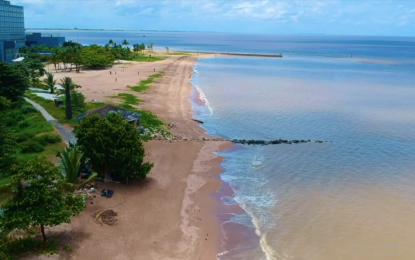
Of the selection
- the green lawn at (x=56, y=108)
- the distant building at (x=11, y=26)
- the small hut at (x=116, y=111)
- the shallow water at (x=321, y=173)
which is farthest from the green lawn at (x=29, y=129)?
the distant building at (x=11, y=26)

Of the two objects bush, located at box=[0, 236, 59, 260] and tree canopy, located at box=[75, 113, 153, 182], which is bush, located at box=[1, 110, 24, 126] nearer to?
tree canopy, located at box=[75, 113, 153, 182]

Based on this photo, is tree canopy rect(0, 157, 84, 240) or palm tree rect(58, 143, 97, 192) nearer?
tree canopy rect(0, 157, 84, 240)

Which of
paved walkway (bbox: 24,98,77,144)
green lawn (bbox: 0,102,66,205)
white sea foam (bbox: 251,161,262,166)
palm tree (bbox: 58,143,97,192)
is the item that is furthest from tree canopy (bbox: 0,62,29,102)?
white sea foam (bbox: 251,161,262,166)

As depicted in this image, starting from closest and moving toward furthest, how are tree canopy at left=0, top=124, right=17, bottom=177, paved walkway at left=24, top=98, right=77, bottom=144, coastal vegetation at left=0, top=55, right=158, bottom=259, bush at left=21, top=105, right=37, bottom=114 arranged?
coastal vegetation at left=0, top=55, right=158, bottom=259
tree canopy at left=0, top=124, right=17, bottom=177
paved walkway at left=24, top=98, right=77, bottom=144
bush at left=21, top=105, right=37, bottom=114

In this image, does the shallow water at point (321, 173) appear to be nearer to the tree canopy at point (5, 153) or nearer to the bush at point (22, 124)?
the tree canopy at point (5, 153)

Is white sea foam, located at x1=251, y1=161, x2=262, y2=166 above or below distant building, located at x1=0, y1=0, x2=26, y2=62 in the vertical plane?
below

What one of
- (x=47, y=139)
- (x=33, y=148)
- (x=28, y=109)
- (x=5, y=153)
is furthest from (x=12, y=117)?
(x=5, y=153)

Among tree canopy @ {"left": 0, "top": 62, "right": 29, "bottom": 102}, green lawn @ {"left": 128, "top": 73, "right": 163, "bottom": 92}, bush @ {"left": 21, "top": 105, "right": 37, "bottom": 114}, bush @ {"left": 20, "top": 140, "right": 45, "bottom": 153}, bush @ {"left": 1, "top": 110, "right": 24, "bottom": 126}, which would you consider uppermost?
tree canopy @ {"left": 0, "top": 62, "right": 29, "bottom": 102}
